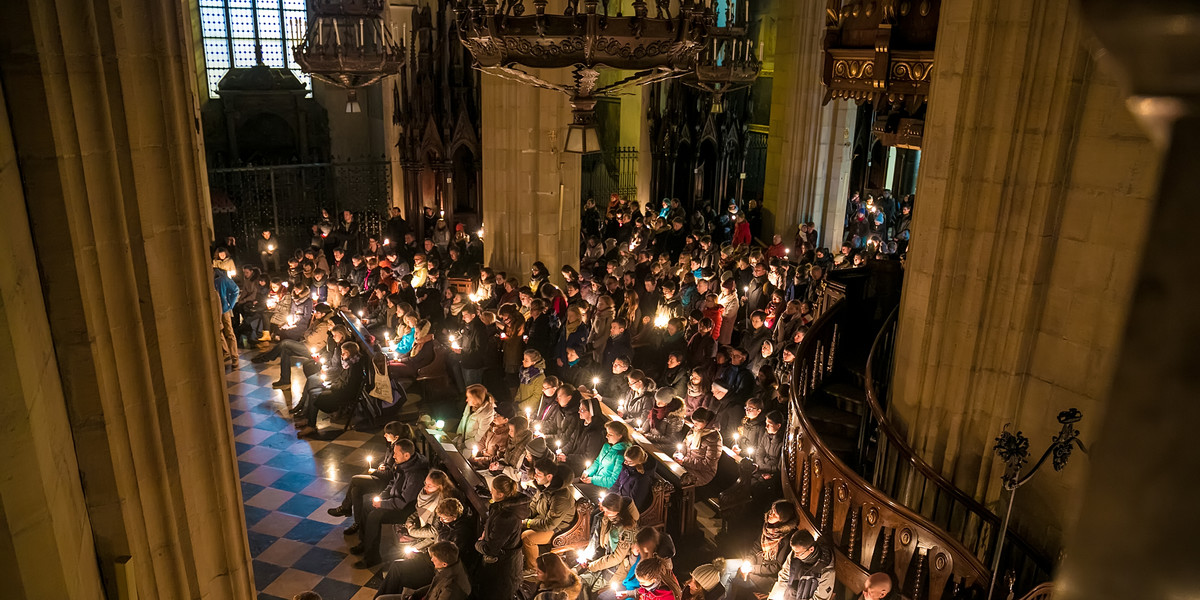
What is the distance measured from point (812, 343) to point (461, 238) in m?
8.03

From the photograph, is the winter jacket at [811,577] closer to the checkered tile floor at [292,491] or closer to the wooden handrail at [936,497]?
the wooden handrail at [936,497]

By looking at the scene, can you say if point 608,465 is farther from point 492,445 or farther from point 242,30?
point 242,30

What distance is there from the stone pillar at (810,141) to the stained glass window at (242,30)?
11490 millimetres

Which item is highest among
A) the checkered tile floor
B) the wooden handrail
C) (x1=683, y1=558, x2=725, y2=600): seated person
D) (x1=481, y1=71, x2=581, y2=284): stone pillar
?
(x1=481, y1=71, x2=581, y2=284): stone pillar

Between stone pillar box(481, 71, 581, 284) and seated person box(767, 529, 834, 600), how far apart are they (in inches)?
312

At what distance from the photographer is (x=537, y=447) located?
809 cm

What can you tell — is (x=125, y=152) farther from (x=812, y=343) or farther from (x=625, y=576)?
(x=812, y=343)

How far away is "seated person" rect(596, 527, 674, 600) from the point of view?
5.89 metres

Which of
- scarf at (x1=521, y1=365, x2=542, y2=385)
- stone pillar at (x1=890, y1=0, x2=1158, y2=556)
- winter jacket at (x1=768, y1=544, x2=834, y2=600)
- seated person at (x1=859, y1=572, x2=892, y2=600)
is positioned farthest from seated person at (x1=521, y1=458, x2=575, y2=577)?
stone pillar at (x1=890, y1=0, x2=1158, y2=556)

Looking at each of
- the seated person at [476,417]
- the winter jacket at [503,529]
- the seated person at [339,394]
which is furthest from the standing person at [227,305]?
the winter jacket at [503,529]

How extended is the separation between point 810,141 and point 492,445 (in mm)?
11278

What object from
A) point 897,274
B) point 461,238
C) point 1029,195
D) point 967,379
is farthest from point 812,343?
point 461,238

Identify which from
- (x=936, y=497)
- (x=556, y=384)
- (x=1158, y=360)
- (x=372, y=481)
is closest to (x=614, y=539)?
(x=556, y=384)

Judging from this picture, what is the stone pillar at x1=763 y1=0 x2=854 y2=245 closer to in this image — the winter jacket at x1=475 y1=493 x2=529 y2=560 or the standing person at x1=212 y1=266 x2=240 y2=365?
the standing person at x1=212 y1=266 x2=240 y2=365
